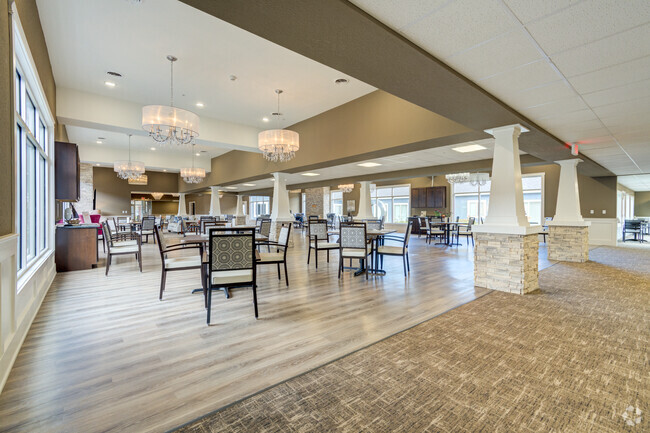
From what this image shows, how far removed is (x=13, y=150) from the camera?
2086 mm

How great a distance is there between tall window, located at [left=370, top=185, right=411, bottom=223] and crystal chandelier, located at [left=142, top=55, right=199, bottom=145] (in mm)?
11484

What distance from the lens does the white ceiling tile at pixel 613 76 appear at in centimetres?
257

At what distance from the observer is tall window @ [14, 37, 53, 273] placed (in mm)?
2611

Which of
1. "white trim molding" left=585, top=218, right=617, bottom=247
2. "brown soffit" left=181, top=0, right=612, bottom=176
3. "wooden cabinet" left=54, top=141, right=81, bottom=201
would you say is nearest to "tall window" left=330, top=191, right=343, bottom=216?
"white trim molding" left=585, top=218, right=617, bottom=247

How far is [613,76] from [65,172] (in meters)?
7.51

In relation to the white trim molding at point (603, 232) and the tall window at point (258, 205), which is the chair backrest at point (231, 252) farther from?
the tall window at point (258, 205)

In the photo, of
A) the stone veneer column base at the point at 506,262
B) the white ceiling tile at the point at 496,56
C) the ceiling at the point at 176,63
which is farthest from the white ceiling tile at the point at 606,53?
the ceiling at the point at 176,63

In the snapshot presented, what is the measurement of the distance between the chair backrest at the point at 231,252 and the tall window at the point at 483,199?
36.4 ft

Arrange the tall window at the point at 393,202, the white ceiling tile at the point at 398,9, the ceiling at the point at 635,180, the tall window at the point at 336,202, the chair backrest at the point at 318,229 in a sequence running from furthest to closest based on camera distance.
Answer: the tall window at the point at 336,202 < the tall window at the point at 393,202 < the ceiling at the point at 635,180 < the chair backrest at the point at 318,229 < the white ceiling tile at the point at 398,9

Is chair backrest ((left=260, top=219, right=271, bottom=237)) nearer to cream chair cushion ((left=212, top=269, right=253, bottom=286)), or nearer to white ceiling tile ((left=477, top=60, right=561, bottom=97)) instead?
cream chair cushion ((left=212, top=269, right=253, bottom=286))

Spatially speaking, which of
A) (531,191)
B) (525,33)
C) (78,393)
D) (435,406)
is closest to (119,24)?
(78,393)

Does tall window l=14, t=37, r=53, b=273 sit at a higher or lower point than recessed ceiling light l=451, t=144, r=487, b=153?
lower

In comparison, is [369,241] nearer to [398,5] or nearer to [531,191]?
[398,5]

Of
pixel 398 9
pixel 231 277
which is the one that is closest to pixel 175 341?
pixel 231 277
